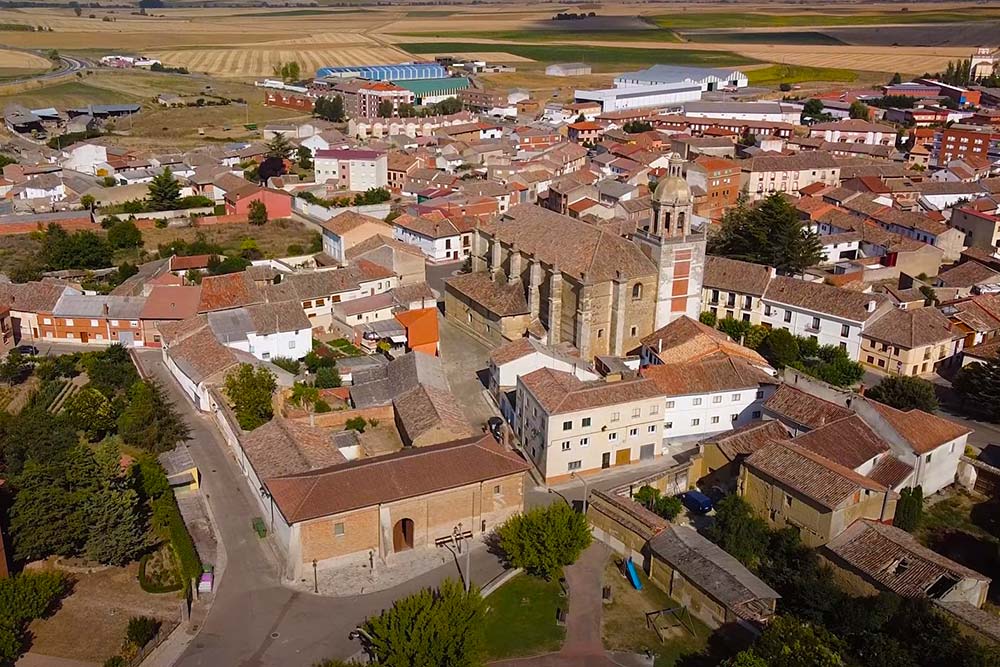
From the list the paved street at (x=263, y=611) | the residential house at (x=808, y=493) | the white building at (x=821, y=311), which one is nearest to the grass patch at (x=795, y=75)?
Result: the white building at (x=821, y=311)

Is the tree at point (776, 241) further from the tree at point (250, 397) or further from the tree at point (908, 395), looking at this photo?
the tree at point (250, 397)

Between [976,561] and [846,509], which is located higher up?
[846,509]

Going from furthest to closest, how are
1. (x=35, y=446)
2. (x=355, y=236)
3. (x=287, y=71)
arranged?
(x=287, y=71)
(x=355, y=236)
(x=35, y=446)

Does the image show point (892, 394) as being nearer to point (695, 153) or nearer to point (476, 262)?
point (476, 262)

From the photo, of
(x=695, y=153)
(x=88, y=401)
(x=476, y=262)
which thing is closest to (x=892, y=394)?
(x=476, y=262)

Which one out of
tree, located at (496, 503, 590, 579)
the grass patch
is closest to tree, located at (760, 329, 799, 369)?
tree, located at (496, 503, 590, 579)

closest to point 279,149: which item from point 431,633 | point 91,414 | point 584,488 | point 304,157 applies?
point 304,157

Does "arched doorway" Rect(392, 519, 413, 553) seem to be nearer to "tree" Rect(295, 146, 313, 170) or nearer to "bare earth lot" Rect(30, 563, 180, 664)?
"bare earth lot" Rect(30, 563, 180, 664)
